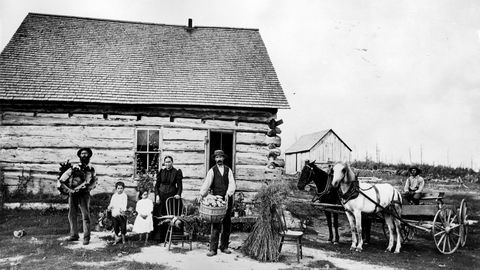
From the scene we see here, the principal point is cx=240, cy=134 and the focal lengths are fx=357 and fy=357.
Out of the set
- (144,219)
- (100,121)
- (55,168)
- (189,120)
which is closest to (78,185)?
(144,219)

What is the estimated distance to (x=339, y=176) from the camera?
8.65m

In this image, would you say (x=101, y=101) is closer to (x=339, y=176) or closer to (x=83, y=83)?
(x=83, y=83)

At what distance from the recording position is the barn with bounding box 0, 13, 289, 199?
11.8m

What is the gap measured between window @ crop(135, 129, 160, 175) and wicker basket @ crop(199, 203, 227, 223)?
516 cm

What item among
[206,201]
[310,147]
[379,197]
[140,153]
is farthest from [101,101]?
[310,147]

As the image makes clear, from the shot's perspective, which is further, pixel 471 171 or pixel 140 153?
pixel 471 171

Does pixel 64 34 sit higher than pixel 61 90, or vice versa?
pixel 64 34

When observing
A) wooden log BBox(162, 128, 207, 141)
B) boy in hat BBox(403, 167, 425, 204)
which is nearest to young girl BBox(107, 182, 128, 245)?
wooden log BBox(162, 128, 207, 141)

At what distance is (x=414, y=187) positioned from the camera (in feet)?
33.1

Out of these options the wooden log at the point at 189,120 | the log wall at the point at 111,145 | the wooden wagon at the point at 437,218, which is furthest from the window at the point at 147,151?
the wooden wagon at the point at 437,218

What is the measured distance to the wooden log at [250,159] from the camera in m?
12.3

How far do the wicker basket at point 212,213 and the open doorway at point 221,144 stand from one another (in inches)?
200

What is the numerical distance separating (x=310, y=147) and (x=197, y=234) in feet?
73.4

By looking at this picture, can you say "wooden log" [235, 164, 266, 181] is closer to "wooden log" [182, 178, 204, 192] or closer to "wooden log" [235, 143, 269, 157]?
"wooden log" [235, 143, 269, 157]
